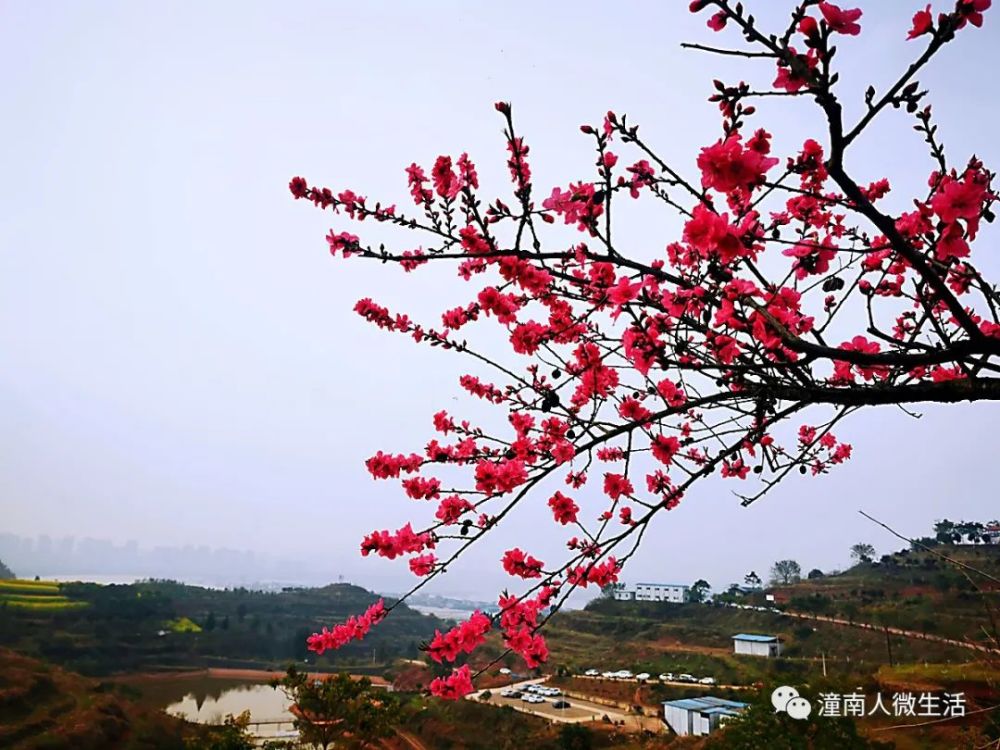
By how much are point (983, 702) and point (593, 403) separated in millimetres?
17484

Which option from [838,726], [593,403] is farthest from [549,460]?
[838,726]

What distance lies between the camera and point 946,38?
3.26ft

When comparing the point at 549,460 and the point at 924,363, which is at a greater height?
the point at 924,363

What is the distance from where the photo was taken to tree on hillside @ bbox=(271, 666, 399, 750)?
1548 centimetres

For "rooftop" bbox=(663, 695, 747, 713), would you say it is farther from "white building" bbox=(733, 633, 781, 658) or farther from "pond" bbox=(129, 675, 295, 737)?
"pond" bbox=(129, 675, 295, 737)

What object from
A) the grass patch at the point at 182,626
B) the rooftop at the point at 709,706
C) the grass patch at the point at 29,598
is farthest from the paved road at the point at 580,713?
the grass patch at the point at 29,598

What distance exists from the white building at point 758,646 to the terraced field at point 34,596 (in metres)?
33.0

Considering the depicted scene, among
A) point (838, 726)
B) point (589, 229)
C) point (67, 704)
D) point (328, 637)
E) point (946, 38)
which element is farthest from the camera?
point (67, 704)

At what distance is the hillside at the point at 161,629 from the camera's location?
2627 centimetres

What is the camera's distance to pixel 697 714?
18.2m

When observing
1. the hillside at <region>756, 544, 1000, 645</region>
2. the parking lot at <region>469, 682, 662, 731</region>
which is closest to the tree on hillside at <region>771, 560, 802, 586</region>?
the hillside at <region>756, 544, 1000, 645</region>

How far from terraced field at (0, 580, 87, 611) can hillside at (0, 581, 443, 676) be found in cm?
4

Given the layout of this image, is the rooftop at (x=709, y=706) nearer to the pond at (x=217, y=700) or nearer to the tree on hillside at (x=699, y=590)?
the pond at (x=217, y=700)

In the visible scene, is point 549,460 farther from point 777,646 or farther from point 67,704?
point 777,646
